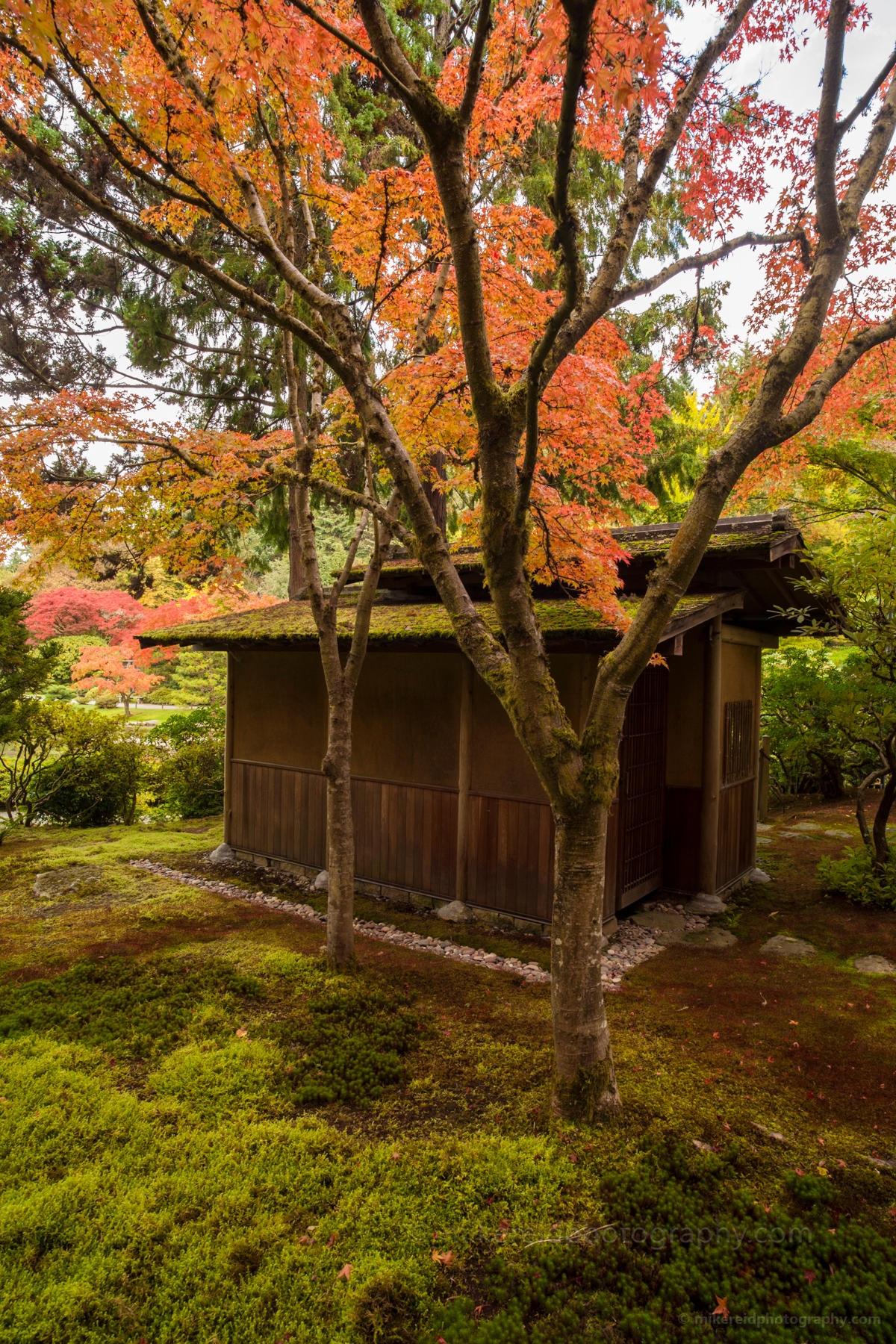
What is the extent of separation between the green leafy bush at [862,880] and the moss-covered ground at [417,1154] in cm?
179

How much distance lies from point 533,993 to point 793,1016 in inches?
72.7

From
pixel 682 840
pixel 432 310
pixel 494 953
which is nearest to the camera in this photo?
pixel 432 310

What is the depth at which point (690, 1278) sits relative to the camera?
8.38 feet

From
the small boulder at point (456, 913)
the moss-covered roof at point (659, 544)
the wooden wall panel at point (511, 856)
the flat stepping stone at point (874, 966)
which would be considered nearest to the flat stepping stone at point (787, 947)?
the flat stepping stone at point (874, 966)

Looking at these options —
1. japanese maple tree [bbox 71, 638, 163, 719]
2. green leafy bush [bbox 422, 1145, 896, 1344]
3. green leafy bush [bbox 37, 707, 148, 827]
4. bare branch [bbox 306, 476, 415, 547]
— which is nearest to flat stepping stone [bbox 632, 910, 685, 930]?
green leafy bush [bbox 422, 1145, 896, 1344]

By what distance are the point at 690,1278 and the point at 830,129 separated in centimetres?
535

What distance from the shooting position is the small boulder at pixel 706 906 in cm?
733

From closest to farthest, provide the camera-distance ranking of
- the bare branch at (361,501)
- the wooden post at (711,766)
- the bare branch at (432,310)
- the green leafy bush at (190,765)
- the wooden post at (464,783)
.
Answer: the bare branch at (361,501)
the bare branch at (432,310)
the wooden post at (464,783)
the wooden post at (711,766)
the green leafy bush at (190,765)

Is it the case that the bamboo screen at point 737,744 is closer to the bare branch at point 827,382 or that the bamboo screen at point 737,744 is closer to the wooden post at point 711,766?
the wooden post at point 711,766

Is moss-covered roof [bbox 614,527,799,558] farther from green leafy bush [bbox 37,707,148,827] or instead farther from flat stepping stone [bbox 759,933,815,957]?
green leafy bush [bbox 37,707,148,827]

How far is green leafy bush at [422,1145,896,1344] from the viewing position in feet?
7.74

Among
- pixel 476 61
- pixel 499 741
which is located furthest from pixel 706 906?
pixel 476 61

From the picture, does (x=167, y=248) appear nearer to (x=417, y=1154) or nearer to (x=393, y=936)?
(x=417, y=1154)

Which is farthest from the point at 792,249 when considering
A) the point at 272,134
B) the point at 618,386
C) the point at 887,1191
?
the point at 887,1191
